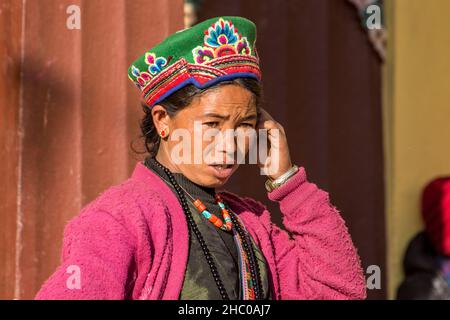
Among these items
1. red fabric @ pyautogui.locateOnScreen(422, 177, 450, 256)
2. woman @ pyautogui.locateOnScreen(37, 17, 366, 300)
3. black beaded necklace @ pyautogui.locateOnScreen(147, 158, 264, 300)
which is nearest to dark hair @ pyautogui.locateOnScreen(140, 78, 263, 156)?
woman @ pyautogui.locateOnScreen(37, 17, 366, 300)

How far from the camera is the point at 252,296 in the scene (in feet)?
7.14

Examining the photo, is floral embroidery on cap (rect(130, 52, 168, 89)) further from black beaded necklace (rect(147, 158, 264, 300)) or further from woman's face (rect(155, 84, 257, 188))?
black beaded necklace (rect(147, 158, 264, 300))

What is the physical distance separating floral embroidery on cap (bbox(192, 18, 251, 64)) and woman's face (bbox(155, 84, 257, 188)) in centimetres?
Result: 9

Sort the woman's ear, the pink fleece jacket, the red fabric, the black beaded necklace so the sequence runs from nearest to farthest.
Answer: the pink fleece jacket → the black beaded necklace → the woman's ear → the red fabric

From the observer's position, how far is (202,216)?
88.4 inches

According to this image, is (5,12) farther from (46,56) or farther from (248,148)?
(248,148)

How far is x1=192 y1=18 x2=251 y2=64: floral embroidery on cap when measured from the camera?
2.18 metres

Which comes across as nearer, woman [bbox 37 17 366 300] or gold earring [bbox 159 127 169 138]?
woman [bbox 37 17 366 300]

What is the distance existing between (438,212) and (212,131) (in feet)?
5.01

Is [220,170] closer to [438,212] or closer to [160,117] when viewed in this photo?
[160,117]

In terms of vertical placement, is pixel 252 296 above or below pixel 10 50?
below

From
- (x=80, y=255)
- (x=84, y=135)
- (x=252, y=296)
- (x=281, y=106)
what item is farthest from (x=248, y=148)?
(x=281, y=106)

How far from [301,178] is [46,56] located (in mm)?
1022
